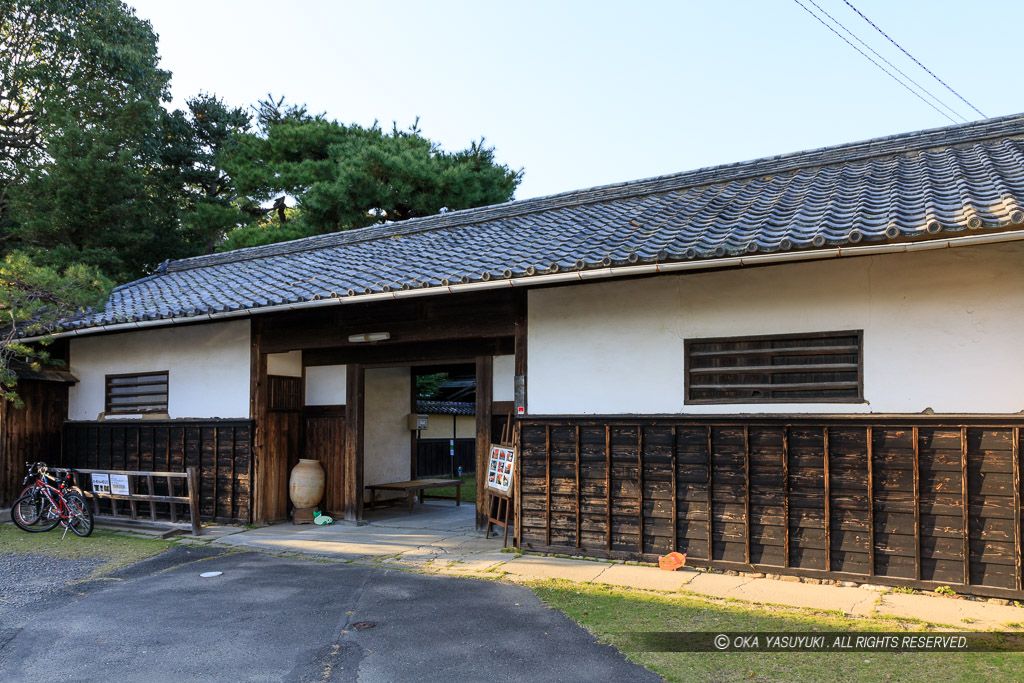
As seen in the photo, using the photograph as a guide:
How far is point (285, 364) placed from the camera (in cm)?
1168

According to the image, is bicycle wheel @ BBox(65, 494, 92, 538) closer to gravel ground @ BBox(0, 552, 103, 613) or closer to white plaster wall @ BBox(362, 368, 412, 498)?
gravel ground @ BBox(0, 552, 103, 613)

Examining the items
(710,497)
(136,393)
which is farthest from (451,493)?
(710,497)

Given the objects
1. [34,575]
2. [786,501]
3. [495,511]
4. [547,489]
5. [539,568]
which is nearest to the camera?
[786,501]

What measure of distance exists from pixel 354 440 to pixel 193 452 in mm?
2658

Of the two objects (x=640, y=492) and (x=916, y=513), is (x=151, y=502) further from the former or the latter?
(x=916, y=513)

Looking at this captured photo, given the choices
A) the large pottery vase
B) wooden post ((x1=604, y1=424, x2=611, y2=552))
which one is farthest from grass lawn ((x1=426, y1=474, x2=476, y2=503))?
wooden post ((x1=604, y1=424, x2=611, y2=552))

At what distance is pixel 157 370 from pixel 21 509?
280 centimetres

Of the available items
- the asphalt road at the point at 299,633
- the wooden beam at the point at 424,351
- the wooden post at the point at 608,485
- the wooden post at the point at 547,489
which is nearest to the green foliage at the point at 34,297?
the wooden beam at the point at 424,351

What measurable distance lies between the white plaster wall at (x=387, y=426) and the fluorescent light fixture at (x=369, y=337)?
7.35 ft

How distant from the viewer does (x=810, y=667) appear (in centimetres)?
473

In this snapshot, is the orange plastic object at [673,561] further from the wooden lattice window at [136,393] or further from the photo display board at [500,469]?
the wooden lattice window at [136,393]

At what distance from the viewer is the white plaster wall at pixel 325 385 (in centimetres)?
1162

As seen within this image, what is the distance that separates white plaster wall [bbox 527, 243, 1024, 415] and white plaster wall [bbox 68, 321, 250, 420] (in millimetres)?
5229

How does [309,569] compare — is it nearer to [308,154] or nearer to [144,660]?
[144,660]
